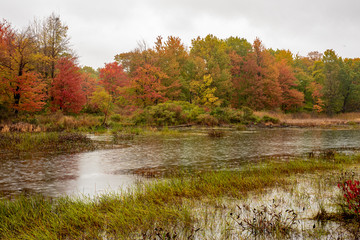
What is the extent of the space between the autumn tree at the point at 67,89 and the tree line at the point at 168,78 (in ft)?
0.37

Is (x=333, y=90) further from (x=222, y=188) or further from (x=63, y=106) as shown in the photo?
(x=222, y=188)

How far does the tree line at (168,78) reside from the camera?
28.7m

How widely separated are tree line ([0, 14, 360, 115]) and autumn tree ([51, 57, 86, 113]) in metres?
0.11

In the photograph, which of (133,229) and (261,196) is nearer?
(133,229)

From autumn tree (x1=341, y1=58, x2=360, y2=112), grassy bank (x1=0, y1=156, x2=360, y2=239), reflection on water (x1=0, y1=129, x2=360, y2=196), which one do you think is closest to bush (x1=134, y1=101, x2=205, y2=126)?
reflection on water (x1=0, y1=129, x2=360, y2=196)

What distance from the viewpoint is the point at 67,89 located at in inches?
1282

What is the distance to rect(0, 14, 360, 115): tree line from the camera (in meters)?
28.7

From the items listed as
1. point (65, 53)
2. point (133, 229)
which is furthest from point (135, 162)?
point (65, 53)

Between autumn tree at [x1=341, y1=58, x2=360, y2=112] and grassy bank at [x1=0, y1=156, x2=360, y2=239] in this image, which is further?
autumn tree at [x1=341, y1=58, x2=360, y2=112]

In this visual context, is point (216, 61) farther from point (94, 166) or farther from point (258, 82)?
point (94, 166)

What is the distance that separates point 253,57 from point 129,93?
24.5 metres

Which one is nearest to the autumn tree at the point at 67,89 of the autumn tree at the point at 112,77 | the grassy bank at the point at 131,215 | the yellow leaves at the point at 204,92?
the autumn tree at the point at 112,77

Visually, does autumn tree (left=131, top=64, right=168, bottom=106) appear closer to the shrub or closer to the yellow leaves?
the yellow leaves

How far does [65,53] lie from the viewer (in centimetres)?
3797
